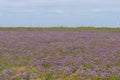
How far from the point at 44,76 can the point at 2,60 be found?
12.8ft

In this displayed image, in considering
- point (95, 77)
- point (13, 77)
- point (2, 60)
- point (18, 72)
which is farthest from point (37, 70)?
point (2, 60)

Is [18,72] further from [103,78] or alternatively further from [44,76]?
[103,78]

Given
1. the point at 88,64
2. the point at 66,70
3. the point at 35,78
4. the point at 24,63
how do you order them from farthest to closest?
the point at 24,63 < the point at 88,64 < the point at 66,70 < the point at 35,78

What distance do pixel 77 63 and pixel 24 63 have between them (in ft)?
6.37

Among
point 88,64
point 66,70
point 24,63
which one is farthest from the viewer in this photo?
point 24,63

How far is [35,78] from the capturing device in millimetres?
8016

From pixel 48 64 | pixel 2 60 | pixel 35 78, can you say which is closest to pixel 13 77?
pixel 35 78

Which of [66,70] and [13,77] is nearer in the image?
[13,77]

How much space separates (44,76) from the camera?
8367 millimetres

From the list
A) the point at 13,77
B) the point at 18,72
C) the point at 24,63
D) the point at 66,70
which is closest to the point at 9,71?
the point at 18,72

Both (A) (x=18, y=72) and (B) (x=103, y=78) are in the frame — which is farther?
(A) (x=18, y=72)

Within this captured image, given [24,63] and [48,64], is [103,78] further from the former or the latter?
[24,63]

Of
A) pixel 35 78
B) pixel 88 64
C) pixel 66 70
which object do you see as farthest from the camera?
pixel 88 64

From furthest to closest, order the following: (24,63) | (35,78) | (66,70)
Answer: (24,63), (66,70), (35,78)
